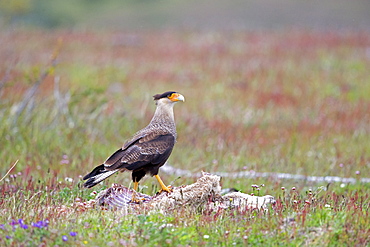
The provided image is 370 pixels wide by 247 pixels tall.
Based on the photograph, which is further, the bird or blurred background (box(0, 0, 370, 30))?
blurred background (box(0, 0, 370, 30))

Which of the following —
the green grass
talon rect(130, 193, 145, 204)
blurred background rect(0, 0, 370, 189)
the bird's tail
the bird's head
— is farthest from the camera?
blurred background rect(0, 0, 370, 189)

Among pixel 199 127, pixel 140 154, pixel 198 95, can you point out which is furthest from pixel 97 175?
pixel 198 95

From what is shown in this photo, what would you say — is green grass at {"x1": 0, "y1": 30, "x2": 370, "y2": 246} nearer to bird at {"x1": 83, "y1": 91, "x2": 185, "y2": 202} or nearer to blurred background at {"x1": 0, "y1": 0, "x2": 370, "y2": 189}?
blurred background at {"x1": 0, "y1": 0, "x2": 370, "y2": 189}

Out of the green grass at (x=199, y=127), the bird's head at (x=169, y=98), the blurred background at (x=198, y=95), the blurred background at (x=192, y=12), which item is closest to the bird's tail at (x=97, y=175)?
the green grass at (x=199, y=127)

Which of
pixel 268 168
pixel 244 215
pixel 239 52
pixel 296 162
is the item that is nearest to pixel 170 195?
pixel 244 215

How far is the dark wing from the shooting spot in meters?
6.16

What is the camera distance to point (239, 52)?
21516 mm

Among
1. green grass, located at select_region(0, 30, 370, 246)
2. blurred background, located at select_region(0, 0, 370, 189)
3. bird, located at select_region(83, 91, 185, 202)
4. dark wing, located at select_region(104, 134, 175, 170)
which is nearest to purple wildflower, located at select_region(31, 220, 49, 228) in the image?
green grass, located at select_region(0, 30, 370, 246)

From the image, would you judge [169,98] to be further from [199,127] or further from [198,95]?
[198,95]

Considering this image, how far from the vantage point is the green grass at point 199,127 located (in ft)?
16.2

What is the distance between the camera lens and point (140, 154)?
6.21 metres

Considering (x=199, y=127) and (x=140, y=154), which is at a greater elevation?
(x=140, y=154)

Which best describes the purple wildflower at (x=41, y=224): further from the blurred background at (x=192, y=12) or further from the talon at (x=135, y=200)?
the blurred background at (x=192, y=12)

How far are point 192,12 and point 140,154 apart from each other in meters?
37.9
